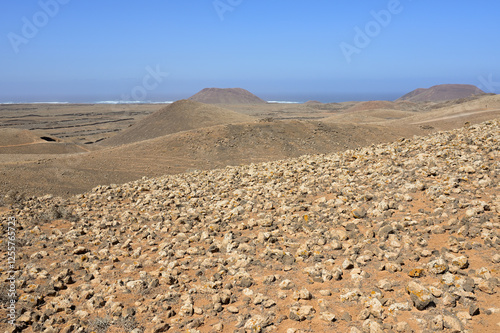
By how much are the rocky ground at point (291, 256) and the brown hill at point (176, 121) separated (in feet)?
103

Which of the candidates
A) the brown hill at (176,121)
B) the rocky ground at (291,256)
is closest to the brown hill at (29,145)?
the brown hill at (176,121)

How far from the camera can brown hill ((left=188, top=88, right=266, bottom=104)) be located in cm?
14688

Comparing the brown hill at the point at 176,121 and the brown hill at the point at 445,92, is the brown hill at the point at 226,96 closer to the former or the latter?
the brown hill at the point at 445,92

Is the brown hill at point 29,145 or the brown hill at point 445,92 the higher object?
the brown hill at point 445,92

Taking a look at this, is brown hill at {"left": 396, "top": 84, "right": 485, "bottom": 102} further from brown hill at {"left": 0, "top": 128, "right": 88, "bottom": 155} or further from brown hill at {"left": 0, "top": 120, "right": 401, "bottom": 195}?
brown hill at {"left": 0, "top": 128, "right": 88, "bottom": 155}

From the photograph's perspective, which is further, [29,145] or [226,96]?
[226,96]

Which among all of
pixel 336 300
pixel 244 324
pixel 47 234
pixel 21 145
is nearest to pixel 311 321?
pixel 336 300

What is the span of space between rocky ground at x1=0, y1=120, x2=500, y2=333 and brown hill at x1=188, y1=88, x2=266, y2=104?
457ft

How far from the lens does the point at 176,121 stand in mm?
40812

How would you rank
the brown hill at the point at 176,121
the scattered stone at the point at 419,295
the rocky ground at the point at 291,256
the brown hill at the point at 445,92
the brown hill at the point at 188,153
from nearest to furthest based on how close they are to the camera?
the scattered stone at the point at 419,295 → the rocky ground at the point at 291,256 → the brown hill at the point at 188,153 → the brown hill at the point at 176,121 → the brown hill at the point at 445,92

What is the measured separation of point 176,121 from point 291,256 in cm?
3751

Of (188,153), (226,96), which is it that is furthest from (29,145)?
(226,96)

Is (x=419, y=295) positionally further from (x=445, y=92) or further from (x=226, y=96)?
(x=445, y=92)

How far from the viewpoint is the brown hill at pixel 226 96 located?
147 meters
